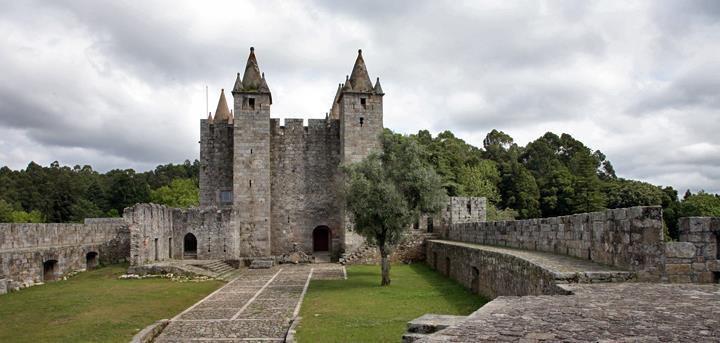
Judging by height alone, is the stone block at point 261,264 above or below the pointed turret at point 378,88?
below

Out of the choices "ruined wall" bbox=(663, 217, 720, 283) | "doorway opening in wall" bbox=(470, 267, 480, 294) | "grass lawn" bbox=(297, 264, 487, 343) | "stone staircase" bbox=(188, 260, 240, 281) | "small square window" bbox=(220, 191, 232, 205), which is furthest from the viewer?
"small square window" bbox=(220, 191, 232, 205)

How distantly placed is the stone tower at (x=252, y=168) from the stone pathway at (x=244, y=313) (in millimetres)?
8529

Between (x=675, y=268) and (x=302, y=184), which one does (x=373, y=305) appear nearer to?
(x=675, y=268)

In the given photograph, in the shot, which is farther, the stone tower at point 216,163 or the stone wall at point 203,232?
the stone tower at point 216,163

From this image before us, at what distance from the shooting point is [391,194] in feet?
62.9

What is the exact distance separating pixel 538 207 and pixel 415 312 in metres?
Answer: 45.6

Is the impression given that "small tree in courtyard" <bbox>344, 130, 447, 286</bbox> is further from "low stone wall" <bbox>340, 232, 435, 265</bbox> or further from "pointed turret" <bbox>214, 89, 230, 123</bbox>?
"pointed turret" <bbox>214, 89, 230, 123</bbox>

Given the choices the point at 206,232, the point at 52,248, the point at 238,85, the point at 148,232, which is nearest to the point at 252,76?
the point at 238,85

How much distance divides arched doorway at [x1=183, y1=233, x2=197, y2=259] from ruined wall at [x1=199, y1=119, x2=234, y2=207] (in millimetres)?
2243

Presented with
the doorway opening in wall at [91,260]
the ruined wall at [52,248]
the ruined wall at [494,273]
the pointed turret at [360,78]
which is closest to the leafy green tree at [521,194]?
the pointed turret at [360,78]

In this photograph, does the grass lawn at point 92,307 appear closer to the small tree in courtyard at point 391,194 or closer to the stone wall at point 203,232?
the small tree in courtyard at point 391,194

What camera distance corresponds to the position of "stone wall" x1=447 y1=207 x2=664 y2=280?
7.89m

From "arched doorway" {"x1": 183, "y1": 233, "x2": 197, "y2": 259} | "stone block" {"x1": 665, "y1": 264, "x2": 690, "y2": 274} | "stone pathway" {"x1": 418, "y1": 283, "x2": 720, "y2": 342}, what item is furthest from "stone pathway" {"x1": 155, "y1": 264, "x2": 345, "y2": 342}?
"arched doorway" {"x1": 183, "y1": 233, "x2": 197, "y2": 259}

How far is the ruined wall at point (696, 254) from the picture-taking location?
7602mm
